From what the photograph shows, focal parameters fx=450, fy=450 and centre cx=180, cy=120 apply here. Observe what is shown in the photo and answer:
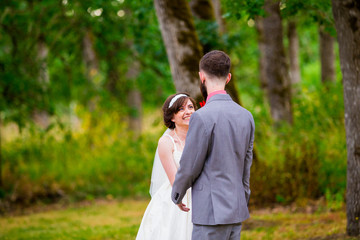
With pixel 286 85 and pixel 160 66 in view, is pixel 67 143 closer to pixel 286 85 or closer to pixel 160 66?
pixel 160 66

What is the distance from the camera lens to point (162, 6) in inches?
267

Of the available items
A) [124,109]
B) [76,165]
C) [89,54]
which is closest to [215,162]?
[76,165]

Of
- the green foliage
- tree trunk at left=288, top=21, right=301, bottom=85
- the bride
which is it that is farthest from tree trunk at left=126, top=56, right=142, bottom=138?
the bride

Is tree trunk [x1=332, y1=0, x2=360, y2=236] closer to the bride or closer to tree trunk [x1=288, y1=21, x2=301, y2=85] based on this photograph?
the bride

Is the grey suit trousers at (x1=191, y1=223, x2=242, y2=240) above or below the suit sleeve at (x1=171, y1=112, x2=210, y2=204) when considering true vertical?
below

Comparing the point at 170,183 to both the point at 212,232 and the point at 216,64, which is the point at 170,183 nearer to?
the point at 212,232

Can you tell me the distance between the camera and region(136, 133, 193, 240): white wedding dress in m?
4.02

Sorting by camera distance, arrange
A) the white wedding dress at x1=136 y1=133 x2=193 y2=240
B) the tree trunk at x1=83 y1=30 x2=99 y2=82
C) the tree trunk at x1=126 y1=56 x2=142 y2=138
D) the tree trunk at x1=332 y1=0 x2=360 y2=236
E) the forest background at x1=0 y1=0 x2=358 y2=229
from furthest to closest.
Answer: the tree trunk at x1=126 y1=56 x2=142 y2=138
the tree trunk at x1=83 y1=30 x2=99 y2=82
the forest background at x1=0 y1=0 x2=358 y2=229
the tree trunk at x1=332 y1=0 x2=360 y2=236
the white wedding dress at x1=136 y1=133 x2=193 y2=240

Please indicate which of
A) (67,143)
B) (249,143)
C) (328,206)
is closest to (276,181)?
(328,206)

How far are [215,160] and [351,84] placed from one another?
293 centimetres

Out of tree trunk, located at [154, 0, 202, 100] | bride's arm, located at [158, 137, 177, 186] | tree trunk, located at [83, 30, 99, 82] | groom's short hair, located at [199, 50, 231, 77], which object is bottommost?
bride's arm, located at [158, 137, 177, 186]

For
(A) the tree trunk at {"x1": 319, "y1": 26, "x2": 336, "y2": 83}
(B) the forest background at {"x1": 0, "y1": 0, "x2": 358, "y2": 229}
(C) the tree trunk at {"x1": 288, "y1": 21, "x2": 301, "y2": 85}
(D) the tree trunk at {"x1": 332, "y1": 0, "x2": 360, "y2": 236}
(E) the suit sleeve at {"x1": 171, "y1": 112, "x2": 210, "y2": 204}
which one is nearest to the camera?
(E) the suit sleeve at {"x1": 171, "y1": 112, "x2": 210, "y2": 204}

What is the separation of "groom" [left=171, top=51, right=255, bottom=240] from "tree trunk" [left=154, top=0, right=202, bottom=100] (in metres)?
3.88

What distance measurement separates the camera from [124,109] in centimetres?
1520
